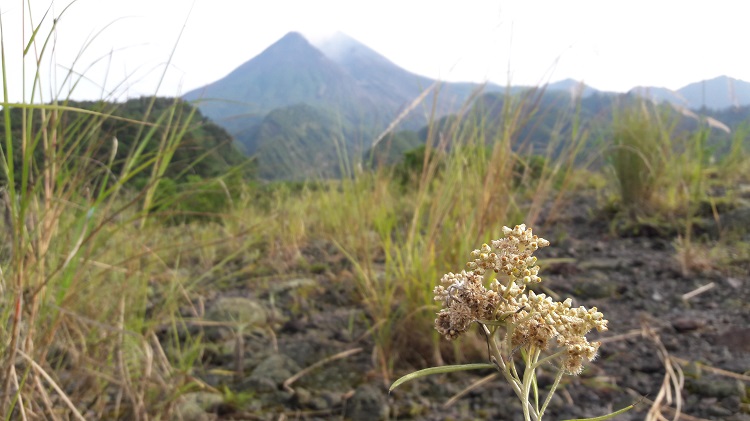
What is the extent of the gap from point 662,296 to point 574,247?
883 mm

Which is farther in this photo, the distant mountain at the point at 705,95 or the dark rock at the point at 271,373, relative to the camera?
the distant mountain at the point at 705,95

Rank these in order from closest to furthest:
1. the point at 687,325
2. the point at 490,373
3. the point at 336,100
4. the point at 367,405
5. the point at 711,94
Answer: the point at 367,405, the point at 490,373, the point at 687,325, the point at 711,94, the point at 336,100

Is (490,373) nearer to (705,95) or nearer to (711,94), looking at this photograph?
(711,94)

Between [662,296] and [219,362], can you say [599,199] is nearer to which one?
[662,296]

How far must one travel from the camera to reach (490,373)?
6.61 feet

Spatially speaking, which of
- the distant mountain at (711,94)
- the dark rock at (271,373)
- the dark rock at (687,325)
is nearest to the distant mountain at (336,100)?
the distant mountain at (711,94)

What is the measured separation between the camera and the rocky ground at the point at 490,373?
1749 millimetres

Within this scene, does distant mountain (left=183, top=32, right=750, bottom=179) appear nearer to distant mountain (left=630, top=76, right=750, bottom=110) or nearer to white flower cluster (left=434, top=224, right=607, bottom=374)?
distant mountain (left=630, top=76, right=750, bottom=110)

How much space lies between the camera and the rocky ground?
1.75 m

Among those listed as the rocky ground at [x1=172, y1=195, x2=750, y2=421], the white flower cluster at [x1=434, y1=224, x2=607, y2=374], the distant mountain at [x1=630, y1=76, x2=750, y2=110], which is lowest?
the rocky ground at [x1=172, y1=195, x2=750, y2=421]

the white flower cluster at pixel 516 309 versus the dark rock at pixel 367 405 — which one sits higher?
the white flower cluster at pixel 516 309

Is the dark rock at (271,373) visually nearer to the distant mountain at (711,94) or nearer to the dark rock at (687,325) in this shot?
the dark rock at (687,325)

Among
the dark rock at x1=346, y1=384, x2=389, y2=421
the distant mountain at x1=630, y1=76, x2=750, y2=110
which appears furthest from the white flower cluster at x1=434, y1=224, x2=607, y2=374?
the distant mountain at x1=630, y1=76, x2=750, y2=110

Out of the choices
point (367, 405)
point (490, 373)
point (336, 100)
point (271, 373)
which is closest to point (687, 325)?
point (490, 373)
